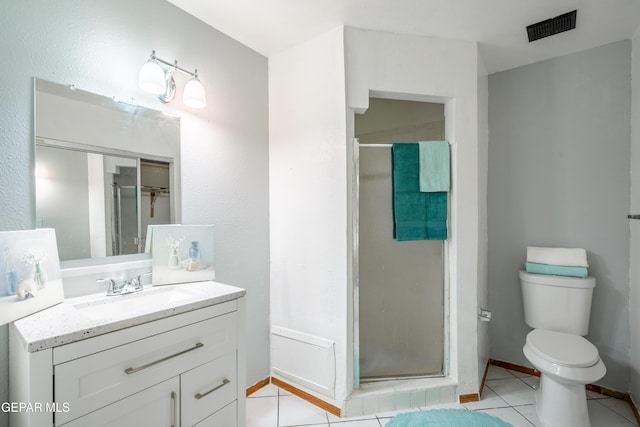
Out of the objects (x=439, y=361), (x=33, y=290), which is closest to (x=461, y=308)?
(x=439, y=361)

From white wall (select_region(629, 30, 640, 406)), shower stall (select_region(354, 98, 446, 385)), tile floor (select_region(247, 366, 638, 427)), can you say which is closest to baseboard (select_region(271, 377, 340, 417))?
tile floor (select_region(247, 366, 638, 427))

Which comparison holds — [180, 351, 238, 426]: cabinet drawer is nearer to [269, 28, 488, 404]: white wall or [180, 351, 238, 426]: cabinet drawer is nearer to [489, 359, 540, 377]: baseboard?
[269, 28, 488, 404]: white wall

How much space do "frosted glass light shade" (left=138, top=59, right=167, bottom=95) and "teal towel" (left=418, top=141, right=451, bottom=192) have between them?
155 centimetres

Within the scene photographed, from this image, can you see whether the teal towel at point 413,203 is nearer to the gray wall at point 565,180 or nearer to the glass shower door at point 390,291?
Result: the glass shower door at point 390,291

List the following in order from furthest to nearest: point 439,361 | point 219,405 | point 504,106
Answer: point 504,106, point 439,361, point 219,405

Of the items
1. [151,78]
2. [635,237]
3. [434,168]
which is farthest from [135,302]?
[635,237]

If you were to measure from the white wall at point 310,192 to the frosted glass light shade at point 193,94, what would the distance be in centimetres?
60

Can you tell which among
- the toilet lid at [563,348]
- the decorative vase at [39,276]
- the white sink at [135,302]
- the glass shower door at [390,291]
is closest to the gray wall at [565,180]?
the toilet lid at [563,348]

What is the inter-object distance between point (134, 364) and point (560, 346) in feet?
7.19

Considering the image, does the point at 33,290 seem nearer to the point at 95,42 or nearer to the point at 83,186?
the point at 83,186

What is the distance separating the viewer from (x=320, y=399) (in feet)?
6.04

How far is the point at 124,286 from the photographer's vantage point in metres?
1.34

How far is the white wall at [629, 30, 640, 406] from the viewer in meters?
1.80

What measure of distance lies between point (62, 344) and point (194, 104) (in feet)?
4.03
